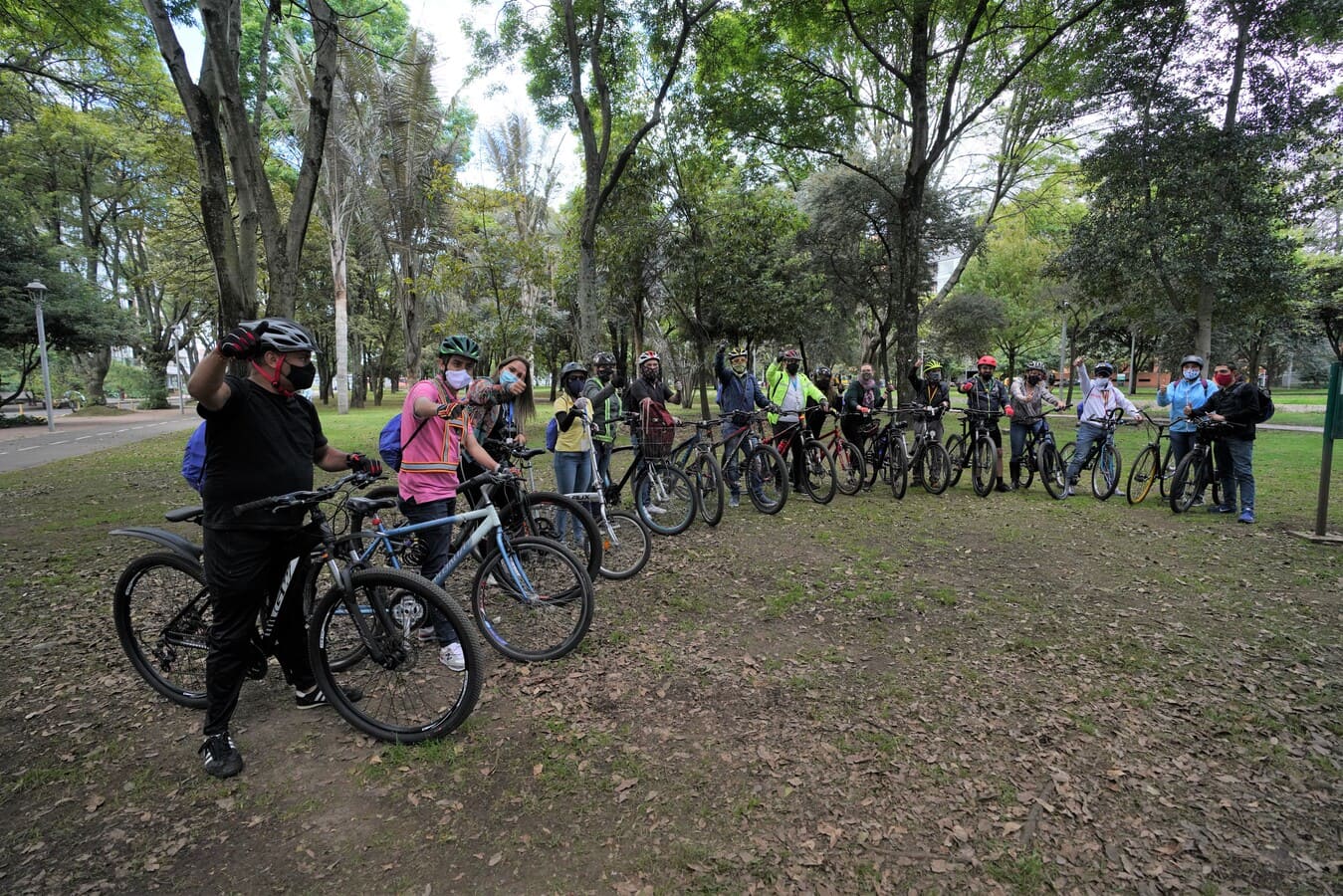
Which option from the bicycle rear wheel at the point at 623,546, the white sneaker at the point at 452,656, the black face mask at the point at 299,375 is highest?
the black face mask at the point at 299,375

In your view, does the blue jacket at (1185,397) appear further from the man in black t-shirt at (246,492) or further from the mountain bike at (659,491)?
the man in black t-shirt at (246,492)

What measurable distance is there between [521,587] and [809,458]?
5.76 m

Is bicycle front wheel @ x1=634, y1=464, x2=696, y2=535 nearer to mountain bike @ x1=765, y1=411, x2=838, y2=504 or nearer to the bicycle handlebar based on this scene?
mountain bike @ x1=765, y1=411, x2=838, y2=504

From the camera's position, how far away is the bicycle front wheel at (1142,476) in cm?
831

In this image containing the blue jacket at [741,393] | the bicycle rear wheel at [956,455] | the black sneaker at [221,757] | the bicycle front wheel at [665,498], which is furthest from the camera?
the bicycle rear wheel at [956,455]

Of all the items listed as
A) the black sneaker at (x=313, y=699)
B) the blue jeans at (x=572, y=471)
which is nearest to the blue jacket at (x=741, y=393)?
the blue jeans at (x=572, y=471)

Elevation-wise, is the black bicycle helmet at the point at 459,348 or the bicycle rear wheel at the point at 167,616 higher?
the black bicycle helmet at the point at 459,348

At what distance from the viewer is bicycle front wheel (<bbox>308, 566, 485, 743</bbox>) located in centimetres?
294

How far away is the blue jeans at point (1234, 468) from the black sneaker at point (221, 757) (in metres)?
9.67

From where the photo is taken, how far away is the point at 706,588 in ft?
17.4

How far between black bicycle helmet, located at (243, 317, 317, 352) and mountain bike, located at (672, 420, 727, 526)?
14.1 ft

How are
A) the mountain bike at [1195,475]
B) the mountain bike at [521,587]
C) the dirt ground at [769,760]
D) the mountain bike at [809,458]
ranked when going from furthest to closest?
the mountain bike at [809,458], the mountain bike at [1195,475], the mountain bike at [521,587], the dirt ground at [769,760]

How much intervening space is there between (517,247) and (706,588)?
13727 mm

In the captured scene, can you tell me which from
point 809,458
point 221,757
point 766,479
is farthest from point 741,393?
point 221,757
